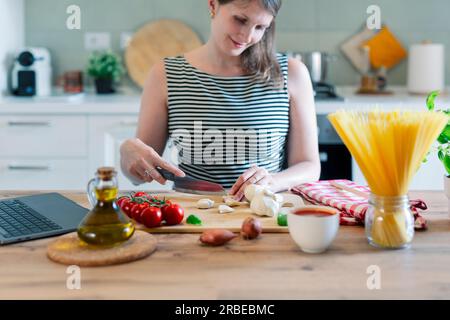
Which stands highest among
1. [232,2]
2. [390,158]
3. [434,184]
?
[232,2]

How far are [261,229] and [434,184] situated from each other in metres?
1.93

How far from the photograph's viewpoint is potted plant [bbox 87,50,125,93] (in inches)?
137

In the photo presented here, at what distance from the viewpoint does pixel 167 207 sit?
4.64 feet

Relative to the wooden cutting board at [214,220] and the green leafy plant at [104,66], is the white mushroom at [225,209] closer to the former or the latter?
the wooden cutting board at [214,220]

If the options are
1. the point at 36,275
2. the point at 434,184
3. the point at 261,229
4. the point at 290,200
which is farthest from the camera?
the point at 434,184

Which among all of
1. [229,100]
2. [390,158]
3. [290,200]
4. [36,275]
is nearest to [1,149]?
[229,100]

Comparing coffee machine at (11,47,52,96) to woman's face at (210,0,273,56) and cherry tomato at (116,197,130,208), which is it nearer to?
woman's face at (210,0,273,56)

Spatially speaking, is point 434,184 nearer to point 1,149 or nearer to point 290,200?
point 290,200

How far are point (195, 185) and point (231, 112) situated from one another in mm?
473

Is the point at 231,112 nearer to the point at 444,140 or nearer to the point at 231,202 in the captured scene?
the point at 231,202

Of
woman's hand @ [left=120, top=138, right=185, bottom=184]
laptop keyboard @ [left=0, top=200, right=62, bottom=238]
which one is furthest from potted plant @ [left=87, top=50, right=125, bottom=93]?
laptop keyboard @ [left=0, top=200, right=62, bottom=238]

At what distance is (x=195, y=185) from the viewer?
5.61 feet

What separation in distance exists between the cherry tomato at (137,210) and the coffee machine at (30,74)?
209 cm
